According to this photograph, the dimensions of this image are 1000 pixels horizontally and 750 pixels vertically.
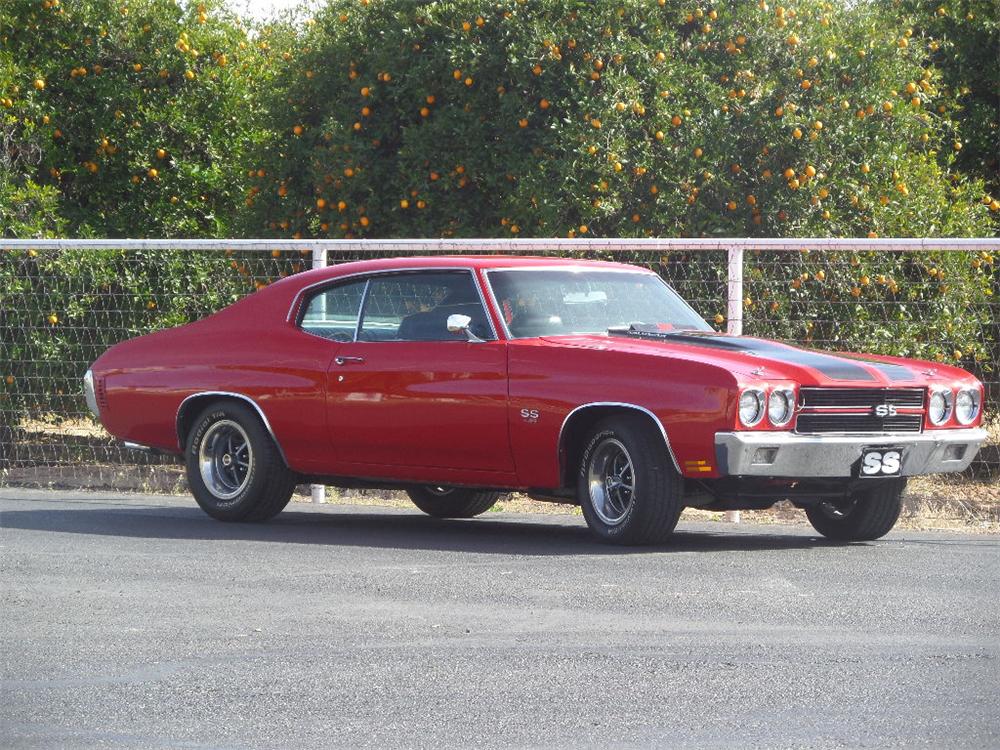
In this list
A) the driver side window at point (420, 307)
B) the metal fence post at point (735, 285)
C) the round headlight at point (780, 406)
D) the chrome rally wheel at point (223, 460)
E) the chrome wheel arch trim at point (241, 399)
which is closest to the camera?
the round headlight at point (780, 406)

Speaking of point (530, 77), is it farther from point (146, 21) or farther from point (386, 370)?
point (146, 21)

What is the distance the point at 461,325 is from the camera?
9.89 m

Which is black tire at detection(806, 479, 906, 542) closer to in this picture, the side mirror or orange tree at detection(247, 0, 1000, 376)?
the side mirror

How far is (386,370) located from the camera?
1025 centimetres

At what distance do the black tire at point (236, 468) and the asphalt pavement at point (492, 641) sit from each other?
0.50m

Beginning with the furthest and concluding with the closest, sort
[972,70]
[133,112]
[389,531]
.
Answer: [972,70] → [133,112] → [389,531]

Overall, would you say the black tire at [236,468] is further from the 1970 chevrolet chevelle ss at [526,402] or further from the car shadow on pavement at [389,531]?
the car shadow on pavement at [389,531]

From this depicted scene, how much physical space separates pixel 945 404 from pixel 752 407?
1309 mm

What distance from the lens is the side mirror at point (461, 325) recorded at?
9898 millimetres

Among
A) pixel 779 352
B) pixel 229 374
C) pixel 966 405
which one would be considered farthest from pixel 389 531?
pixel 966 405

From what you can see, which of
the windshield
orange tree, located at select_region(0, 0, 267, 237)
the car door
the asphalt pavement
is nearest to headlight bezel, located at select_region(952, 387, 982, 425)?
the asphalt pavement

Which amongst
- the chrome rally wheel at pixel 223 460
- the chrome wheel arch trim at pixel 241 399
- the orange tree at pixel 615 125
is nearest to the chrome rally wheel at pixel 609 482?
the chrome wheel arch trim at pixel 241 399

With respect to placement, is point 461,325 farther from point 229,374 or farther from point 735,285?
point 735,285

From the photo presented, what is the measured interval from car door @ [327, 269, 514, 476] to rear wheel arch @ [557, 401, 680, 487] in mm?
315
